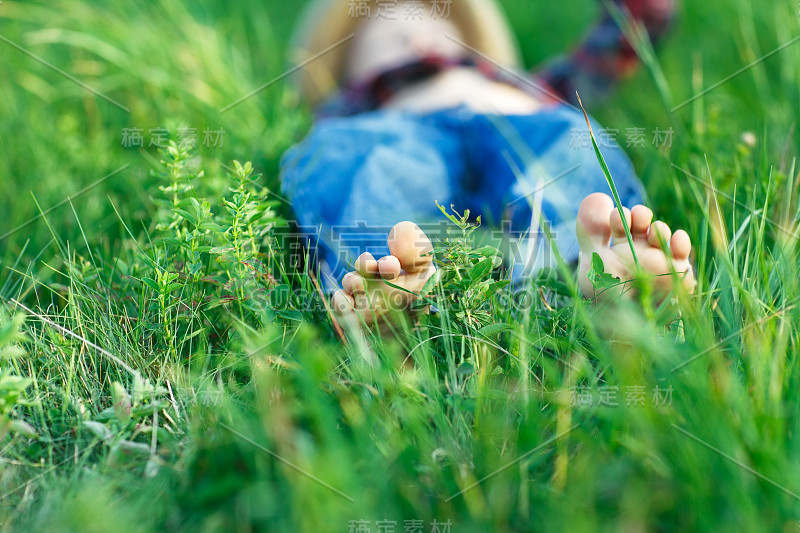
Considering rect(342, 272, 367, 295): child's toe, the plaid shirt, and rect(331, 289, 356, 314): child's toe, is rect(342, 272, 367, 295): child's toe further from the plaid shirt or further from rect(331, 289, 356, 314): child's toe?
the plaid shirt

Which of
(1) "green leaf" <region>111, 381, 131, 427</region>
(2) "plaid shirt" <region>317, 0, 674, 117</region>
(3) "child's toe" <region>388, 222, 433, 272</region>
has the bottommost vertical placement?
(1) "green leaf" <region>111, 381, 131, 427</region>

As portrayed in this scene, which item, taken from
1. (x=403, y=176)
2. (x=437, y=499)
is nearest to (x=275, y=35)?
(x=403, y=176)

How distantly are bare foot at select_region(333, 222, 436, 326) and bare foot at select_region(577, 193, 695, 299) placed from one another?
26cm

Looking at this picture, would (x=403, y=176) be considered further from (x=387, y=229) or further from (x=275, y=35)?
(x=275, y=35)

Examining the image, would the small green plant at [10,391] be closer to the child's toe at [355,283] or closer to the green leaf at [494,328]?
the child's toe at [355,283]

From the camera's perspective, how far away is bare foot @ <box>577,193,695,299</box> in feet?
2.95

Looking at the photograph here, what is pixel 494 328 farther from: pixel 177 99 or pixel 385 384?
pixel 177 99

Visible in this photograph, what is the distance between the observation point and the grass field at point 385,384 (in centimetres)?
63

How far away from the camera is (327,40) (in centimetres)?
210

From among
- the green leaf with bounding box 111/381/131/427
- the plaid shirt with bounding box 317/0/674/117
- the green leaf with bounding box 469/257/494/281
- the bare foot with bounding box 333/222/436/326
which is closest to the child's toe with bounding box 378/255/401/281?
the bare foot with bounding box 333/222/436/326

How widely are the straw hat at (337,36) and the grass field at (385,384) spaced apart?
0.76m

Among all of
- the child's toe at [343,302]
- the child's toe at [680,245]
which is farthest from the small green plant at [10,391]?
the child's toe at [680,245]

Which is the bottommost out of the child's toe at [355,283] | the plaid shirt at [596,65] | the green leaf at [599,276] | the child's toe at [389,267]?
the green leaf at [599,276]

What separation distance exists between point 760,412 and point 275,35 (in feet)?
8.57
